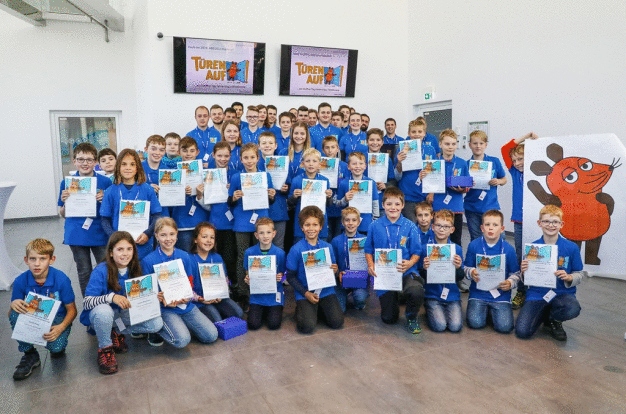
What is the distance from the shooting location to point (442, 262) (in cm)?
Result: 351

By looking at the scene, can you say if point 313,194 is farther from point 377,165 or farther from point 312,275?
point 377,165

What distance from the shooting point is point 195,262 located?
352cm

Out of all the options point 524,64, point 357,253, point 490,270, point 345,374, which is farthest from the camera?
point 524,64

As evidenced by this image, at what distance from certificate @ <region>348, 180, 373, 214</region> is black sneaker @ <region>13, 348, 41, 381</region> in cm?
268

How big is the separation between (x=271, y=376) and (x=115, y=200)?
1.82 m

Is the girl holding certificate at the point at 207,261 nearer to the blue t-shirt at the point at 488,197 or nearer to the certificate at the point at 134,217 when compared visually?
the certificate at the point at 134,217

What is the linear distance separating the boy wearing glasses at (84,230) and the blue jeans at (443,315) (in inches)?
103

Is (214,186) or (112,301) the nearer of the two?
(112,301)

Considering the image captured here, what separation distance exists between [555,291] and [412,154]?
6.23 feet

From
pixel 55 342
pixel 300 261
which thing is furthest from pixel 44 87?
pixel 300 261

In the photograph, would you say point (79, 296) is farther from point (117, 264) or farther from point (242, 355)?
point (242, 355)

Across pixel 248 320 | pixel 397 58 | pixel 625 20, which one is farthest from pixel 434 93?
pixel 248 320

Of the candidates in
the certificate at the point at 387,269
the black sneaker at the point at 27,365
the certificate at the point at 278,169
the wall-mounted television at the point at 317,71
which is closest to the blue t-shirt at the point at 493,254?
the certificate at the point at 387,269

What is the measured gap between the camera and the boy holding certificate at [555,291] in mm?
3254
